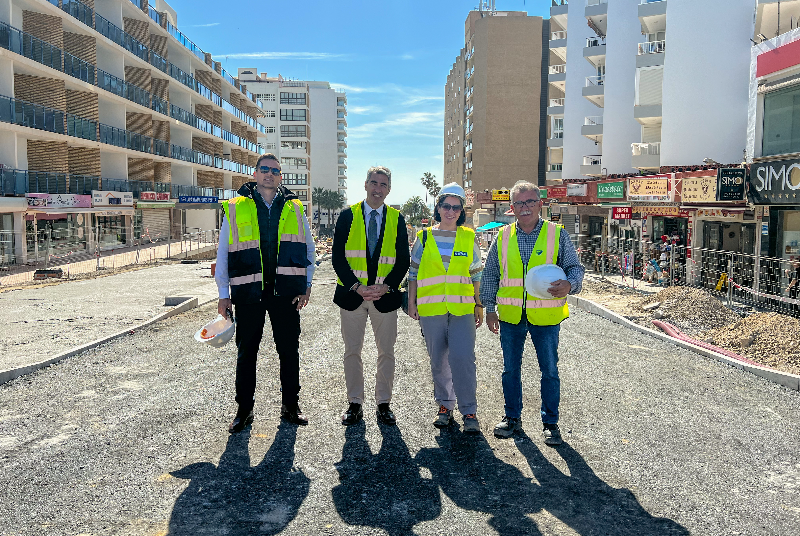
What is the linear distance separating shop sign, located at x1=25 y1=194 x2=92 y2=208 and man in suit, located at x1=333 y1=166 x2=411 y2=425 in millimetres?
25887

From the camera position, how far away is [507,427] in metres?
5.07

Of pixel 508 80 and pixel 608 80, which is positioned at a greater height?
pixel 508 80

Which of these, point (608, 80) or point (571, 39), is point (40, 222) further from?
point (571, 39)

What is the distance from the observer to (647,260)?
2212 cm

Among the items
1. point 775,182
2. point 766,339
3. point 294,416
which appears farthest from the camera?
point 775,182

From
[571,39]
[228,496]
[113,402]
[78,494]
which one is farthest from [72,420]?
[571,39]

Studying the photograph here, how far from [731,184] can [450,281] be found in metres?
14.7

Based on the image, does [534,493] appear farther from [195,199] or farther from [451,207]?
[195,199]

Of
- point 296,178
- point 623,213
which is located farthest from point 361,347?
point 296,178

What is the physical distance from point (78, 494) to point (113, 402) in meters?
2.19

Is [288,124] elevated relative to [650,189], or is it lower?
elevated

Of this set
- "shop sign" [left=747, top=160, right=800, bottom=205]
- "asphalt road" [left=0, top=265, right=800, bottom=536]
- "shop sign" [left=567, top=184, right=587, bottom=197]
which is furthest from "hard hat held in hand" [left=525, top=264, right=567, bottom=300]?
"shop sign" [left=567, top=184, right=587, bottom=197]

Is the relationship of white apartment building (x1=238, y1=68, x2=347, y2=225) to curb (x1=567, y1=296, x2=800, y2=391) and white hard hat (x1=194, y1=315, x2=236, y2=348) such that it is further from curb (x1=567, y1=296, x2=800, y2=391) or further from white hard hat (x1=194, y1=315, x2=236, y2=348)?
white hard hat (x1=194, y1=315, x2=236, y2=348)

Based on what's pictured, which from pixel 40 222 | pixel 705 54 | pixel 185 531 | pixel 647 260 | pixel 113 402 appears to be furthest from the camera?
pixel 40 222
